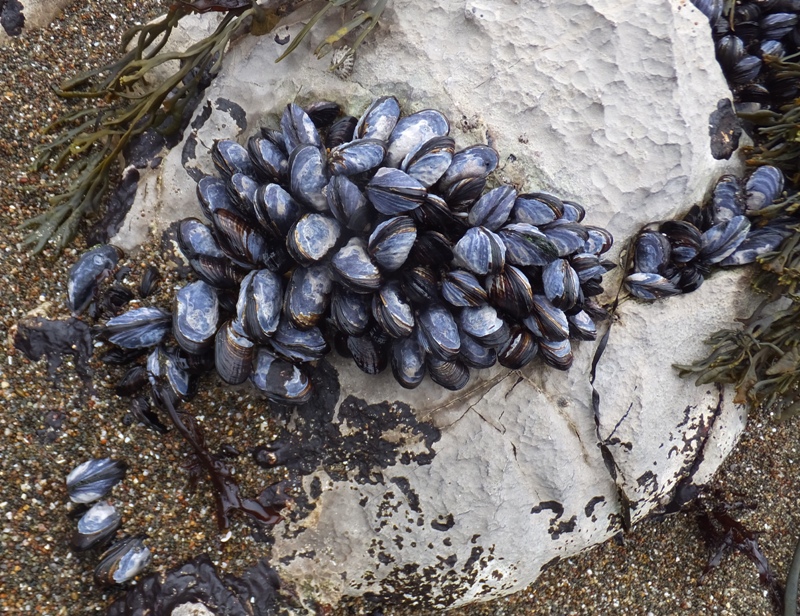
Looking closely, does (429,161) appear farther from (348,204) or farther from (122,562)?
(122,562)

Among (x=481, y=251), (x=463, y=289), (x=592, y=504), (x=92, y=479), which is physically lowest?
(x=592, y=504)

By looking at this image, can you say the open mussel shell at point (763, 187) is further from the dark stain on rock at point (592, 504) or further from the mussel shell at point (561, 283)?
the dark stain on rock at point (592, 504)

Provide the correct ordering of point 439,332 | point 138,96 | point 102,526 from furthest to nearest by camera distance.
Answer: point 138,96, point 102,526, point 439,332

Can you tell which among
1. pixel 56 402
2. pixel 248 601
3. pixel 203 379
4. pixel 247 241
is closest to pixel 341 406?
pixel 203 379

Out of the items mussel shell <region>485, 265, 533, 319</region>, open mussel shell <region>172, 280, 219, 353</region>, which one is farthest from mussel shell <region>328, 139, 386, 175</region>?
open mussel shell <region>172, 280, 219, 353</region>

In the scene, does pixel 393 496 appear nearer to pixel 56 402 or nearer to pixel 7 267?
pixel 56 402

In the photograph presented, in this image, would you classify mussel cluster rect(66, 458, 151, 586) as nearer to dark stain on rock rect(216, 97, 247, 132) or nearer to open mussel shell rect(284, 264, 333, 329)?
open mussel shell rect(284, 264, 333, 329)

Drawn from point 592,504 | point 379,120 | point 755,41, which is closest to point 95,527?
point 379,120

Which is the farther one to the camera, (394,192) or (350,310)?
(350,310)
